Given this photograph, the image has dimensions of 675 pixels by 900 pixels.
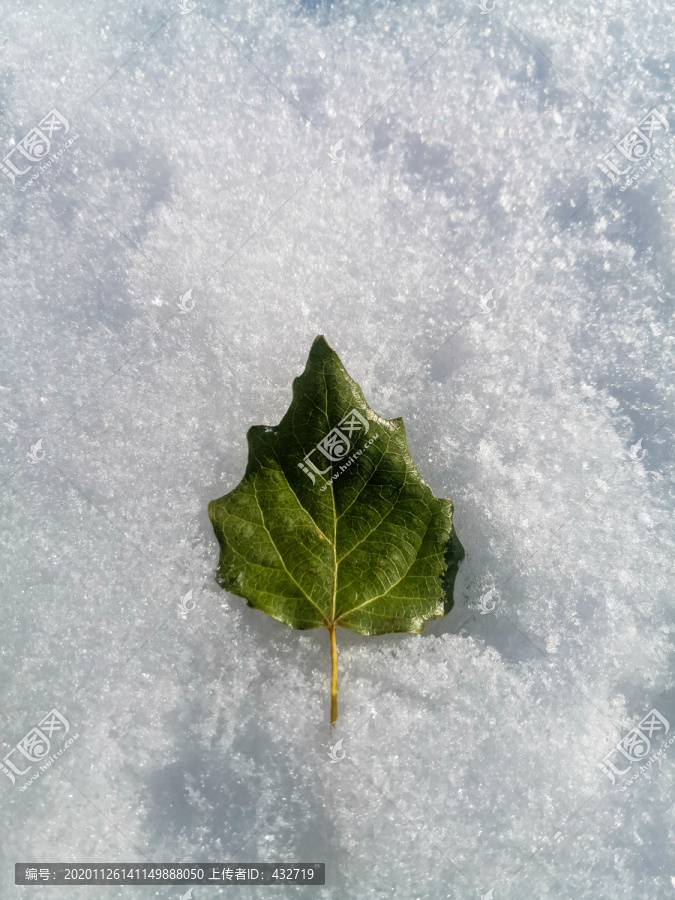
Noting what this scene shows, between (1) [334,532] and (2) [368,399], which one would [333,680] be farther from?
(2) [368,399]

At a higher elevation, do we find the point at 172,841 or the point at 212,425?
the point at 212,425

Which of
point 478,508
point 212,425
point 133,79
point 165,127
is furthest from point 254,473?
point 133,79

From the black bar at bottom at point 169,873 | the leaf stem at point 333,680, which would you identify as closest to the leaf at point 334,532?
the leaf stem at point 333,680

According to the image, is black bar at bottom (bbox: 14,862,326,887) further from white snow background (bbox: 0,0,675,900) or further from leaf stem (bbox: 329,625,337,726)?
leaf stem (bbox: 329,625,337,726)

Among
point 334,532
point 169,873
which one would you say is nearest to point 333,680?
point 334,532

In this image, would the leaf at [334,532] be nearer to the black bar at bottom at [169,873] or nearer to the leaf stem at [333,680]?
the leaf stem at [333,680]

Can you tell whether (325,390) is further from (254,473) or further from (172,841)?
(172,841)

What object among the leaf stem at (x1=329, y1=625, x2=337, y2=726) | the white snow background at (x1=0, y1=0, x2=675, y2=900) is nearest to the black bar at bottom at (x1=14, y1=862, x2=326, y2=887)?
the white snow background at (x1=0, y1=0, x2=675, y2=900)
